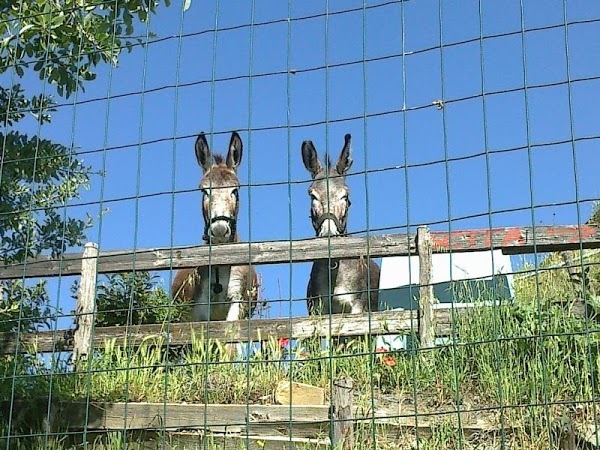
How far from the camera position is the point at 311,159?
9.73 metres

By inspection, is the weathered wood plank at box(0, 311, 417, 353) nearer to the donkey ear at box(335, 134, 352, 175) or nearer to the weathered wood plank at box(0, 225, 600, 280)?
the weathered wood plank at box(0, 225, 600, 280)

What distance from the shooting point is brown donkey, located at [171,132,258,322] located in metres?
9.02

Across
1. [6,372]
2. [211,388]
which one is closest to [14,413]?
[6,372]

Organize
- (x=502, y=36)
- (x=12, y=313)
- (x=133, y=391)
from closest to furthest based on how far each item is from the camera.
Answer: (x=502, y=36) < (x=133, y=391) < (x=12, y=313)

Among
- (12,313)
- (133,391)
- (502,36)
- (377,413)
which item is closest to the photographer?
(502,36)

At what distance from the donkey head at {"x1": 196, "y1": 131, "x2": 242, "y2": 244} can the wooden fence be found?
0.99 metres

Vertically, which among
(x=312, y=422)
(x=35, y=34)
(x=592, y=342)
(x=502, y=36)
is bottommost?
(x=312, y=422)

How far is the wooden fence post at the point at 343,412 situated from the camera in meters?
4.92

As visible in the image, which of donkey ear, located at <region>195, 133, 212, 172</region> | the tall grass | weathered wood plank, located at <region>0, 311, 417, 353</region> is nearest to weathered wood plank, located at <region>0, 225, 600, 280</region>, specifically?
weathered wood plank, located at <region>0, 311, 417, 353</region>

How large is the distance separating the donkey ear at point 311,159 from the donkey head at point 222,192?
2.34ft

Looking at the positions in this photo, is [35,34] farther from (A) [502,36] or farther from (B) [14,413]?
(A) [502,36]

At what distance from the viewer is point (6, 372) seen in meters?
5.79

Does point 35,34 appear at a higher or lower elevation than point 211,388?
higher

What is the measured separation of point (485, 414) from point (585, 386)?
0.59 metres
